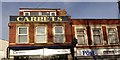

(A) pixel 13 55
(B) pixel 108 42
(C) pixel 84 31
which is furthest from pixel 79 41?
(A) pixel 13 55

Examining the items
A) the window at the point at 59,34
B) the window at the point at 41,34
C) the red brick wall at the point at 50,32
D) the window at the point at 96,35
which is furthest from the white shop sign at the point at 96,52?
the window at the point at 41,34

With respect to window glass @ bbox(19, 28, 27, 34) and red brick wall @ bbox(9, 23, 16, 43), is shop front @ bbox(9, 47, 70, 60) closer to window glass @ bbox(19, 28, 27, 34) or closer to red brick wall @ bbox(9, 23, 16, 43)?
red brick wall @ bbox(9, 23, 16, 43)

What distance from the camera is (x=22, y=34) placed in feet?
84.7

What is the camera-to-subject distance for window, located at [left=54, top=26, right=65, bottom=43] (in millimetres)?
26094

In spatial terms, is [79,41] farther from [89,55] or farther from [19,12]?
[19,12]

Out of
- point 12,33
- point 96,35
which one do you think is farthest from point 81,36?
point 12,33

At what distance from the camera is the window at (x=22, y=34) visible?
25752mm

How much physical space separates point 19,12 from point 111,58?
12.0 m

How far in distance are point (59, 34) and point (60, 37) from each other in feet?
1.16

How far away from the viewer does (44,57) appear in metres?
25.1

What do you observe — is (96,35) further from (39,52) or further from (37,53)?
(37,53)

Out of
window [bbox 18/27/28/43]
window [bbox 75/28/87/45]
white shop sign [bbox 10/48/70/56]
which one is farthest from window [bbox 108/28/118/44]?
window [bbox 18/27/28/43]

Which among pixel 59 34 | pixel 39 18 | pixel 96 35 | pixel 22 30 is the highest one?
pixel 39 18

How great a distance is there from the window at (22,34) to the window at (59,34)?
3232mm
